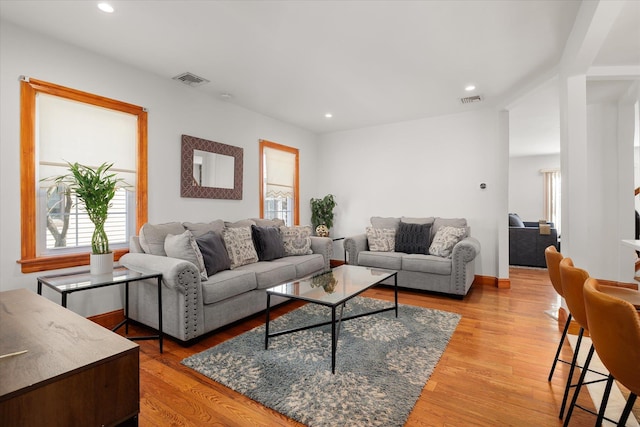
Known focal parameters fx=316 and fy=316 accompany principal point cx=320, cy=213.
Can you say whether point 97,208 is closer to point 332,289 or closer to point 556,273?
point 332,289

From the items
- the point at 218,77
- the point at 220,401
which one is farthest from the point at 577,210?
the point at 218,77

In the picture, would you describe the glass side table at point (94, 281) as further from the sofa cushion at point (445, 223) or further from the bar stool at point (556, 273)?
the sofa cushion at point (445, 223)

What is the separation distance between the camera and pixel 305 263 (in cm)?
394

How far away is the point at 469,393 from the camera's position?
198 centimetres

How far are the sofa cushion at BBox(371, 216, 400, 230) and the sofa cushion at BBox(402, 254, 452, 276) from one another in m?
0.83

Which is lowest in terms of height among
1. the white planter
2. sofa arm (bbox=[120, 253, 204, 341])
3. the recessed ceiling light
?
sofa arm (bbox=[120, 253, 204, 341])

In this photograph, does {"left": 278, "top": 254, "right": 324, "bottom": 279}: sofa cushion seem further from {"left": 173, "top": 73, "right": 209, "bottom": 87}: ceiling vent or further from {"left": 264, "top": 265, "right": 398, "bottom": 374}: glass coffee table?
{"left": 173, "top": 73, "right": 209, "bottom": 87}: ceiling vent

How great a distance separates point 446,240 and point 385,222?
1109 millimetres

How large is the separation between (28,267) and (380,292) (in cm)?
374

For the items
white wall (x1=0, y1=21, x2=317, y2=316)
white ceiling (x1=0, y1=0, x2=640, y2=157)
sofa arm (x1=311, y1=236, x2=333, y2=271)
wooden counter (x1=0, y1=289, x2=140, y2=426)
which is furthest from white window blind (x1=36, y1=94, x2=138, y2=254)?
wooden counter (x1=0, y1=289, x2=140, y2=426)

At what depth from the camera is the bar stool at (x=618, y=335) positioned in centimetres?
103

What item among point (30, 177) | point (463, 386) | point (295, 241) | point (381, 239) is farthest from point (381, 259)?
point (30, 177)

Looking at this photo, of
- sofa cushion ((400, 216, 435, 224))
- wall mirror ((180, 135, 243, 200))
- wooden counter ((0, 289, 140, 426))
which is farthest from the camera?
sofa cushion ((400, 216, 435, 224))

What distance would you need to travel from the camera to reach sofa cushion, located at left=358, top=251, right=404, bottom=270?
14.4 feet
